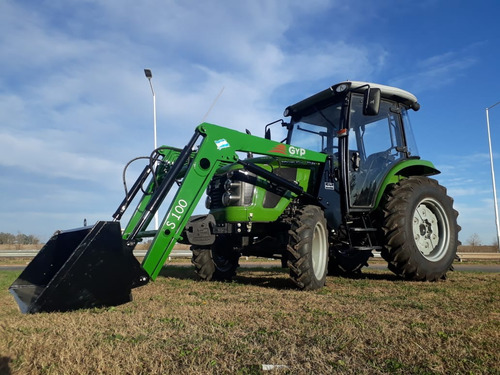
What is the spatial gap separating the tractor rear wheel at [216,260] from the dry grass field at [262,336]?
6.57ft

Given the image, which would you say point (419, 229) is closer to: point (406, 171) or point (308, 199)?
point (406, 171)

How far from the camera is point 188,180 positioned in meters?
5.21

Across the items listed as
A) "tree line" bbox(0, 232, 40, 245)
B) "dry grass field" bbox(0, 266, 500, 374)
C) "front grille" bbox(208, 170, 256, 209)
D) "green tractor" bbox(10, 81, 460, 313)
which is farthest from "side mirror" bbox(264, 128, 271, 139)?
"tree line" bbox(0, 232, 40, 245)

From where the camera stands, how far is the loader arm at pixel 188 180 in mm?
4797

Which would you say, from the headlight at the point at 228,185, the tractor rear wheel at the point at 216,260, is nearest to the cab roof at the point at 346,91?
the headlight at the point at 228,185

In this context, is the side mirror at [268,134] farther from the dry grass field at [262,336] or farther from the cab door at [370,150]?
the dry grass field at [262,336]

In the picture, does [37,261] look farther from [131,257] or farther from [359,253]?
[359,253]

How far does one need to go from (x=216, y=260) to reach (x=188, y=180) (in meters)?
2.72

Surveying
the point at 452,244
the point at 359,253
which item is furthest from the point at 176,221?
the point at 452,244

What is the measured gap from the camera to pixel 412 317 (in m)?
3.89

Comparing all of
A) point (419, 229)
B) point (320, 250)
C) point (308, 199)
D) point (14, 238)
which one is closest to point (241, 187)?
point (308, 199)

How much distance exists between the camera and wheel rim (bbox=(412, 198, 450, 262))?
7.21m

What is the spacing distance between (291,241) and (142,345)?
10.2 feet

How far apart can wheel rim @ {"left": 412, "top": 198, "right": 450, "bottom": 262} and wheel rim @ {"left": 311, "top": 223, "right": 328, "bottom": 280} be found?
5.84 ft
